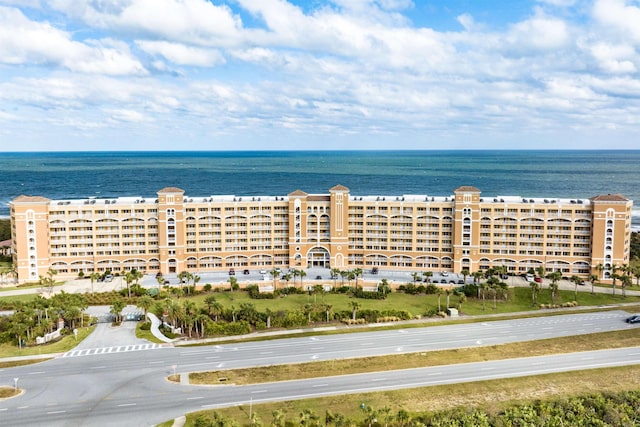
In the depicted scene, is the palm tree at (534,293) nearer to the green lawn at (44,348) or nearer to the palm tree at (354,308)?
the palm tree at (354,308)

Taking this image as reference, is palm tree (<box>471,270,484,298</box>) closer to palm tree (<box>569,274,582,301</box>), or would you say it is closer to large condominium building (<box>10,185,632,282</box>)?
large condominium building (<box>10,185,632,282</box>)

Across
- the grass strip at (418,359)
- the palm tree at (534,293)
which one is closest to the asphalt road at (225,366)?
the grass strip at (418,359)

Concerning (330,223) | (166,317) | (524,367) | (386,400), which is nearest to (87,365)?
(166,317)

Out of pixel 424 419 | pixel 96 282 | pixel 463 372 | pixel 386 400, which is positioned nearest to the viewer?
pixel 424 419

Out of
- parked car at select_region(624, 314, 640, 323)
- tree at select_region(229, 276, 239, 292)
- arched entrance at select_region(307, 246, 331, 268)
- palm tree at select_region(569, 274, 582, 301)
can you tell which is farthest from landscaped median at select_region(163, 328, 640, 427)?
arched entrance at select_region(307, 246, 331, 268)

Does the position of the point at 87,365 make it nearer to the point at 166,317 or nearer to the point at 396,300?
the point at 166,317

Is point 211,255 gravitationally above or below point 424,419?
above
